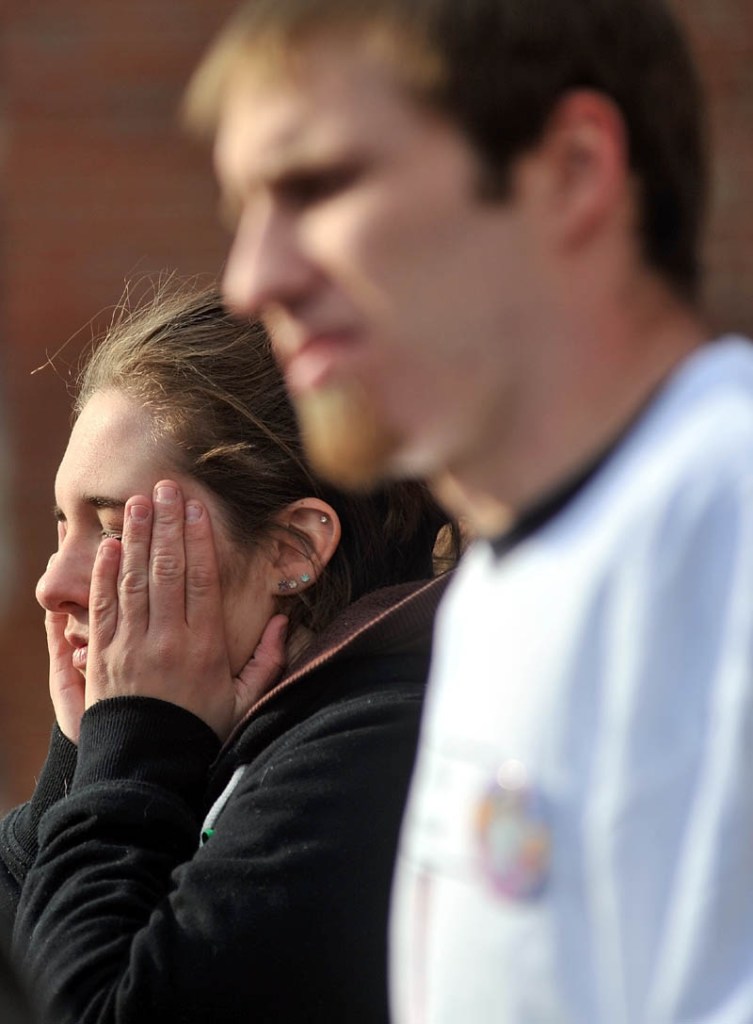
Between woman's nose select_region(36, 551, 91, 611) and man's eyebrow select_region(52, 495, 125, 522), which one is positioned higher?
man's eyebrow select_region(52, 495, 125, 522)

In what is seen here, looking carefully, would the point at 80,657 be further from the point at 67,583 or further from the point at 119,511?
the point at 119,511

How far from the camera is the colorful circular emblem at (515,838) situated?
112 cm

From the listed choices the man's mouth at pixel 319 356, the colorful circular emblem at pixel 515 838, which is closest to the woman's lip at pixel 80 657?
the man's mouth at pixel 319 356

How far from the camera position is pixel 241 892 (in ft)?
6.63

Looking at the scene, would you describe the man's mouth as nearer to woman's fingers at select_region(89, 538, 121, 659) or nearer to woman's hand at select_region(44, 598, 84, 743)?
woman's fingers at select_region(89, 538, 121, 659)

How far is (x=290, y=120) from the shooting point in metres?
1.22

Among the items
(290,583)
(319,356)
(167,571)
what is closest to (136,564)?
(167,571)

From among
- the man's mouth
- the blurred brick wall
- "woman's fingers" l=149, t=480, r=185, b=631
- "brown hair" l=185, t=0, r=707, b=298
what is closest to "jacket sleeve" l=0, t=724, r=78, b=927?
"woman's fingers" l=149, t=480, r=185, b=631

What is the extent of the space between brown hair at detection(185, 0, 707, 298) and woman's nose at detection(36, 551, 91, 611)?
4.20ft

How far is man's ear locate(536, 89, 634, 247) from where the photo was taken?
1198mm

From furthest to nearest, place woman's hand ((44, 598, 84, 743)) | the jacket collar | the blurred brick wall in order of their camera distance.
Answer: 1. the blurred brick wall
2. woman's hand ((44, 598, 84, 743))
3. the jacket collar

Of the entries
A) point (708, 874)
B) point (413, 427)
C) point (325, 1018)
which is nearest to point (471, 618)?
point (413, 427)

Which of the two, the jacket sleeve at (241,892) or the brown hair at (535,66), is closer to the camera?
the brown hair at (535,66)

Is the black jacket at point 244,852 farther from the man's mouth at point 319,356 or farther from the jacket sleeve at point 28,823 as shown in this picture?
the man's mouth at point 319,356
